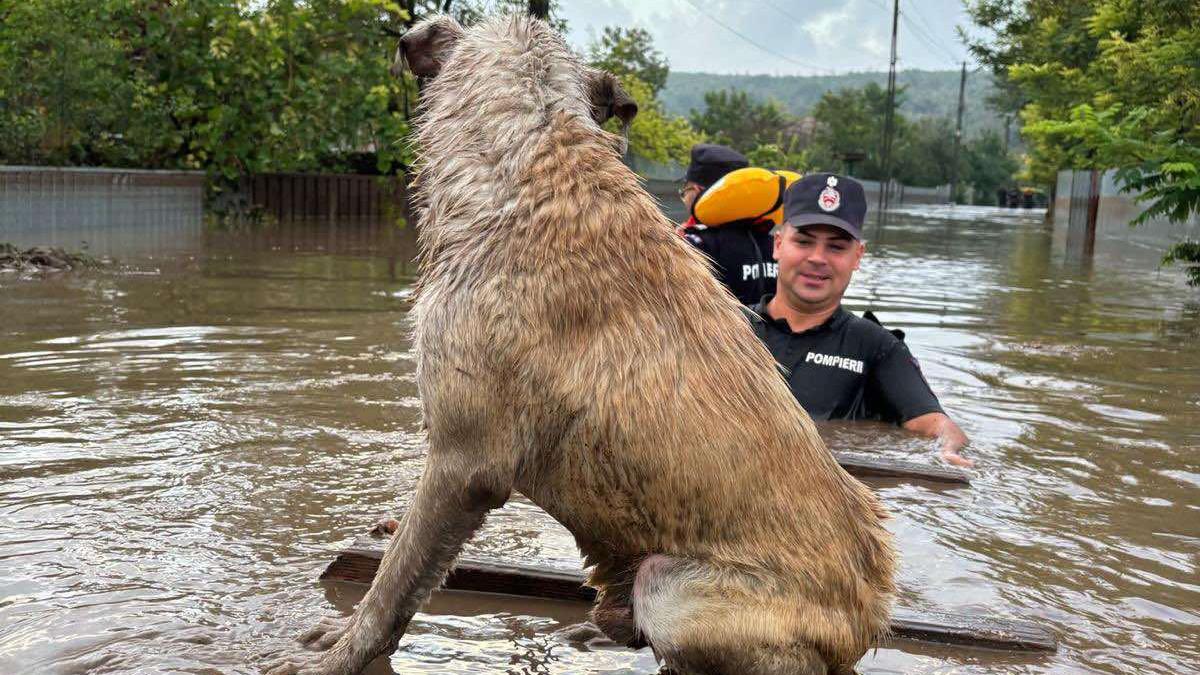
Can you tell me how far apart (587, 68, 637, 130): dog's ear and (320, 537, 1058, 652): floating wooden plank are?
61.6 inches

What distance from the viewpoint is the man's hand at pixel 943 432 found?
6.20m

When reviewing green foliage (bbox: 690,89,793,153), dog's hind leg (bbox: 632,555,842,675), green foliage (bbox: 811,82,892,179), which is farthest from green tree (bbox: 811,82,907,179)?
dog's hind leg (bbox: 632,555,842,675)

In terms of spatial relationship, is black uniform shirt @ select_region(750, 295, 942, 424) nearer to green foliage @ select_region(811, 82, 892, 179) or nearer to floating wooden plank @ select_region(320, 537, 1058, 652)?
floating wooden plank @ select_region(320, 537, 1058, 652)

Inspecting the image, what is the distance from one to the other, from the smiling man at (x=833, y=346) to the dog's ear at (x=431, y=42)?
7.04 feet

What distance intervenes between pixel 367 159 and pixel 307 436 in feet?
77.6

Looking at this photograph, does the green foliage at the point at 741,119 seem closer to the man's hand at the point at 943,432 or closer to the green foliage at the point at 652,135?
the green foliage at the point at 652,135

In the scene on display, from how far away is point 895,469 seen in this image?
573 centimetres

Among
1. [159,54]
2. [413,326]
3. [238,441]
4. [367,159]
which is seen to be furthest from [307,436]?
[367,159]

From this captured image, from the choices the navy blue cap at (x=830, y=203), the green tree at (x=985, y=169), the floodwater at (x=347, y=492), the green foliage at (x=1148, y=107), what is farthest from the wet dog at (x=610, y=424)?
the green tree at (x=985, y=169)

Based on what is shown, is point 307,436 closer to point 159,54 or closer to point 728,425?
point 728,425

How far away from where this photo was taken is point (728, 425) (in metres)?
3.19

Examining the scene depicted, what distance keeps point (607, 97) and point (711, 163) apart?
4.89 meters

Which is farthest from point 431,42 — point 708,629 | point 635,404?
point 708,629

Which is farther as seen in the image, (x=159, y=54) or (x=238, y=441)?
(x=159, y=54)
